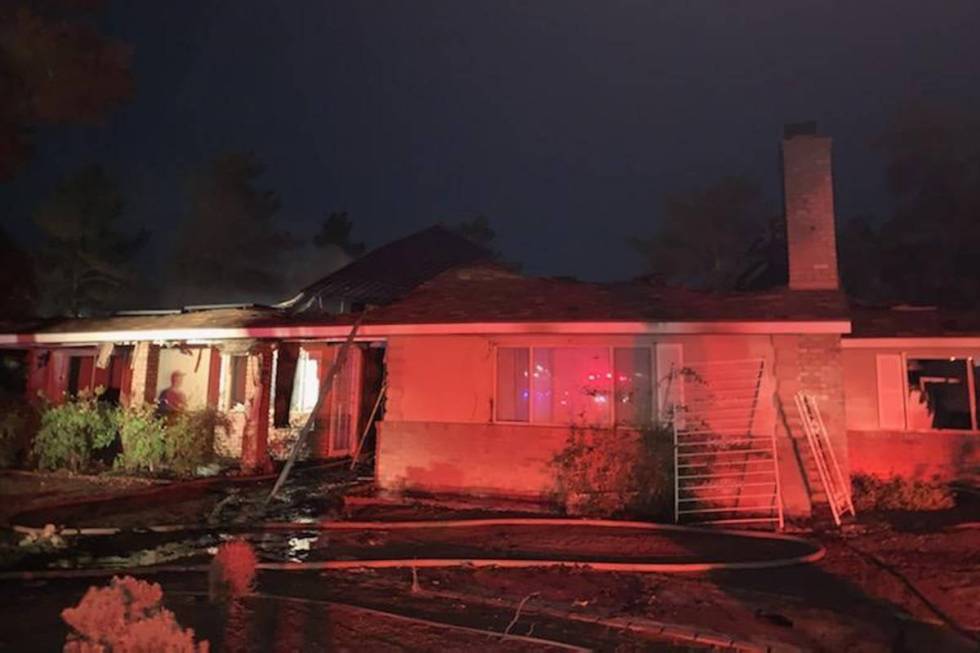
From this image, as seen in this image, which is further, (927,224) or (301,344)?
(927,224)

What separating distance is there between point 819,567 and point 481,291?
24.8ft

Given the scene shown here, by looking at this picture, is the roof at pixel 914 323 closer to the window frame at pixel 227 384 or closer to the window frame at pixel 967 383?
the window frame at pixel 967 383

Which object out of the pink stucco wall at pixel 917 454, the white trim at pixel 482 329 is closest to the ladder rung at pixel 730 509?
the white trim at pixel 482 329

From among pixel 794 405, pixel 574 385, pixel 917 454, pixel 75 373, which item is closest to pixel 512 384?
pixel 574 385

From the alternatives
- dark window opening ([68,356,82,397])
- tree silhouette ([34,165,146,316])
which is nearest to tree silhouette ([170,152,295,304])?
tree silhouette ([34,165,146,316])

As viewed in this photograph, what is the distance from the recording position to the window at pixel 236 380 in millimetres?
16141

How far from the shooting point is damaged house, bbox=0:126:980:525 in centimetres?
1042

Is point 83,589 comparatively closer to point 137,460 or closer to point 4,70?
point 4,70

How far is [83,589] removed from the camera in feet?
22.2

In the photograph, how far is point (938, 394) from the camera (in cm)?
1304

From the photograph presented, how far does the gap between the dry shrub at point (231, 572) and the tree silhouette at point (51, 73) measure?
6.21 m

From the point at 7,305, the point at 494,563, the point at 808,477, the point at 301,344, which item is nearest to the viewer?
the point at 494,563

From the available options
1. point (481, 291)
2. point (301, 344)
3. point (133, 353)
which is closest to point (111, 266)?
point (133, 353)

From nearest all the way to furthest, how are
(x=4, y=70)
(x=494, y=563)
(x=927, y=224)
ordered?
(x=494, y=563) < (x=4, y=70) < (x=927, y=224)
